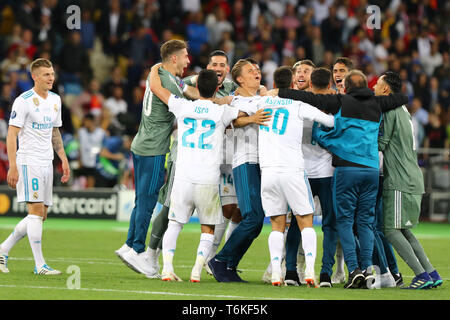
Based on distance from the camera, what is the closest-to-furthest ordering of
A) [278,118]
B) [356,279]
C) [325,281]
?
[356,279] < [278,118] < [325,281]

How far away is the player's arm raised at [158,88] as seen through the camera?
9500 millimetres

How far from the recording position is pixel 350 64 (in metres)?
9.99

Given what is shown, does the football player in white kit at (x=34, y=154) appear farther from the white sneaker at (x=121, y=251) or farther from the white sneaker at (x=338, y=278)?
the white sneaker at (x=338, y=278)

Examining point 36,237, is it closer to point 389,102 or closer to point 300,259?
point 300,259

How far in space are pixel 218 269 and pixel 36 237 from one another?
2.05m

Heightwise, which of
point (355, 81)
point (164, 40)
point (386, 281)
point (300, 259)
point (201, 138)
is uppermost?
point (164, 40)

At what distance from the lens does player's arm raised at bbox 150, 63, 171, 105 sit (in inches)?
374

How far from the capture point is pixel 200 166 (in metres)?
9.05

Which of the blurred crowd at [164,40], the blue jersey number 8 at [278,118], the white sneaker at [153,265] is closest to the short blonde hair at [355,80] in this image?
the blue jersey number 8 at [278,118]

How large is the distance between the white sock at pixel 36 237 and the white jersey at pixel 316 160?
3.02 m

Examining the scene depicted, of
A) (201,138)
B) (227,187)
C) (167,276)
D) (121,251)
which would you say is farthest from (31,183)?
(227,187)

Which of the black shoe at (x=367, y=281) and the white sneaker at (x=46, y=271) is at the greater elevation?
the black shoe at (x=367, y=281)

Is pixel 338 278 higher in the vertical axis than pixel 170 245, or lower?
lower
